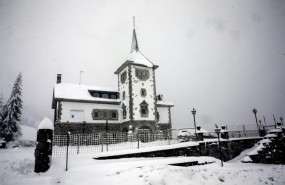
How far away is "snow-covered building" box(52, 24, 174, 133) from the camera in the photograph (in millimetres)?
26719

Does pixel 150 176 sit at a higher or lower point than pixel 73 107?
lower

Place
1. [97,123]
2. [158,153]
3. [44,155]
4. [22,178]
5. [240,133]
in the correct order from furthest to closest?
[97,123], [240,133], [158,153], [44,155], [22,178]

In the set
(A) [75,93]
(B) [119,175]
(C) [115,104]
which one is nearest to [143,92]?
(C) [115,104]

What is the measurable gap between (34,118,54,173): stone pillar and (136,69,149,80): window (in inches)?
804

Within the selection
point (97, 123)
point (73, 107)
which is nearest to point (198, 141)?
point (97, 123)

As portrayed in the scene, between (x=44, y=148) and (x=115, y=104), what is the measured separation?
20.5 m

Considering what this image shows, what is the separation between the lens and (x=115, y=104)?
30.7 meters

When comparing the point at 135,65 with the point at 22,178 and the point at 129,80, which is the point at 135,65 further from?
the point at 22,178

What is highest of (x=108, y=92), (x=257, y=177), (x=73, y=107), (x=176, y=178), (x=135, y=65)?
(x=135, y=65)

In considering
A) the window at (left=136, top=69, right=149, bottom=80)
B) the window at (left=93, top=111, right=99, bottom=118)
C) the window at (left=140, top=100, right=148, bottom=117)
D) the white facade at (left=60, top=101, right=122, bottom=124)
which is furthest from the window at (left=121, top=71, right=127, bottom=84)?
the window at (left=93, top=111, right=99, bottom=118)

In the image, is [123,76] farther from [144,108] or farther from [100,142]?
[100,142]

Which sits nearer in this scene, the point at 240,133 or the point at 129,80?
the point at 240,133

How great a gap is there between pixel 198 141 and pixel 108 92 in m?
18.1

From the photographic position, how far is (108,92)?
31.8 meters
